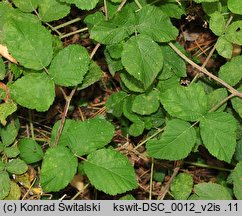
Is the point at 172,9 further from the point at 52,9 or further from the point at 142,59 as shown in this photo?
the point at 52,9

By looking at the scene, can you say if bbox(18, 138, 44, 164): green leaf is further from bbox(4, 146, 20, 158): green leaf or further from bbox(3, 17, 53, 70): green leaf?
bbox(3, 17, 53, 70): green leaf

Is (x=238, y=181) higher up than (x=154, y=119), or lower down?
lower down

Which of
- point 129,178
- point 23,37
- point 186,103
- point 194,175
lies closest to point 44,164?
point 129,178

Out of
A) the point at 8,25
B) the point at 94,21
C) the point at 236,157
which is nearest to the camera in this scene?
the point at 8,25

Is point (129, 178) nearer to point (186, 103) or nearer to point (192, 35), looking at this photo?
point (186, 103)

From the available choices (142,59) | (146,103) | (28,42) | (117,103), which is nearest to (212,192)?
(146,103)

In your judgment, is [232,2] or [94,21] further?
[94,21]

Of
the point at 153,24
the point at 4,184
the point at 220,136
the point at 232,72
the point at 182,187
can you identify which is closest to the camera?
the point at 220,136
